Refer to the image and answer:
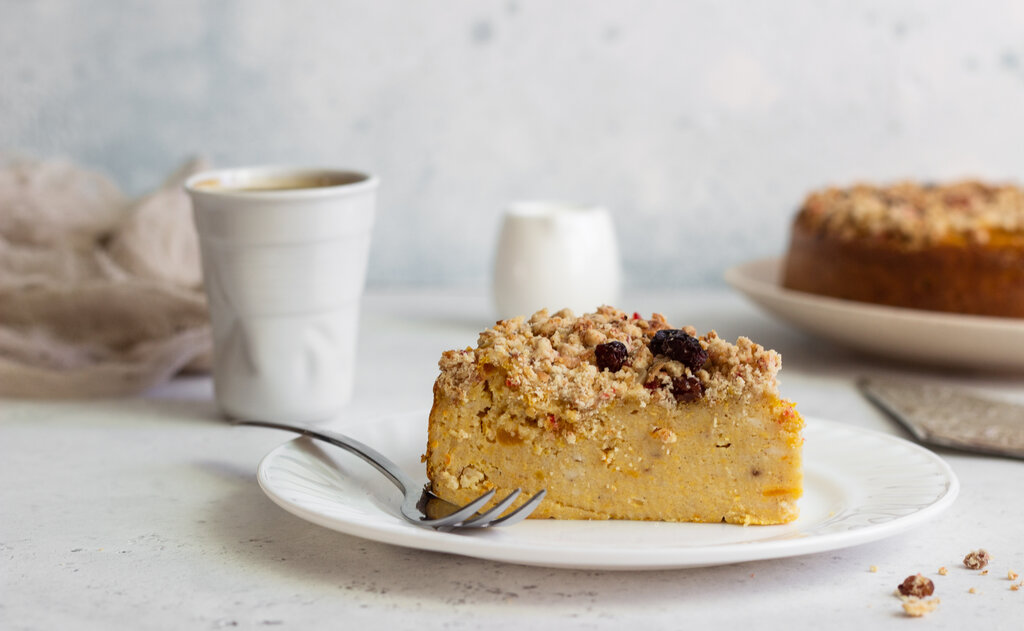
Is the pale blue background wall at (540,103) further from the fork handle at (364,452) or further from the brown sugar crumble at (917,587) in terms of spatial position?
the brown sugar crumble at (917,587)

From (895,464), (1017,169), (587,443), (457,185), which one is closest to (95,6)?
(457,185)

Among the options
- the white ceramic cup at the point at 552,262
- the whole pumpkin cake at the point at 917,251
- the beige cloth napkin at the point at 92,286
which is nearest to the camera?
the beige cloth napkin at the point at 92,286

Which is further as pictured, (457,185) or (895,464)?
(457,185)

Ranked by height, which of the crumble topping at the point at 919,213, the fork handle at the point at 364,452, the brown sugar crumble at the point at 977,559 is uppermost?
the crumble topping at the point at 919,213

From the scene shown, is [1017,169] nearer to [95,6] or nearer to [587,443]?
[587,443]

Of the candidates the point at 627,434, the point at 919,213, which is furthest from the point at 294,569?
the point at 919,213

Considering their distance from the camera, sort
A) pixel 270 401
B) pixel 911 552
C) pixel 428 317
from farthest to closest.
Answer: pixel 428 317 → pixel 270 401 → pixel 911 552

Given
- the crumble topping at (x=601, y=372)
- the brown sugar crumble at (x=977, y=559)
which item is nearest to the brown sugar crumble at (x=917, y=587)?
the brown sugar crumble at (x=977, y=559)
